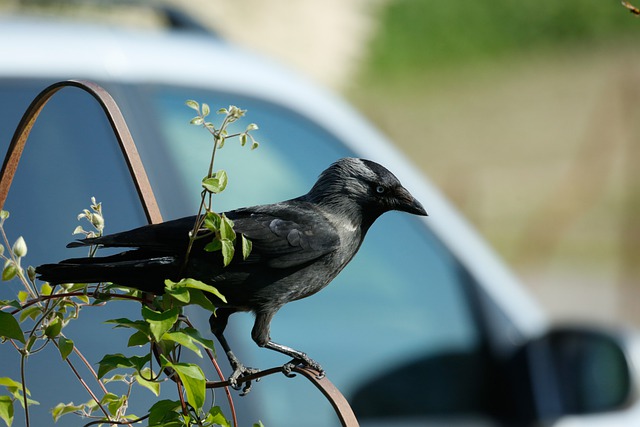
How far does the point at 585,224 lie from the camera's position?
1920 centimetres

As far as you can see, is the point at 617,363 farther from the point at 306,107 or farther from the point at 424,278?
A: the point at 306,107

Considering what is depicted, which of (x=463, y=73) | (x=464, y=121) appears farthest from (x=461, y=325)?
(x=463, y=73)

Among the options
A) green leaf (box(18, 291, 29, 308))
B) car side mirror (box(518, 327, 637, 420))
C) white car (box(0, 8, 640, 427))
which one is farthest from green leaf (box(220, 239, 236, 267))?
car side mirror (box(518, 327, 637, 420))

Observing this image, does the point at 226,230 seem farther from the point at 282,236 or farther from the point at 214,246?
the point at 282,236

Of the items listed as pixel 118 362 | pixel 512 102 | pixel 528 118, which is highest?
pixel 118 362

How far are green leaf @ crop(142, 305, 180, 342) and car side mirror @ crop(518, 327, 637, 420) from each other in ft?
12.6

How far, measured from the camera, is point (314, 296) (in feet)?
14.4

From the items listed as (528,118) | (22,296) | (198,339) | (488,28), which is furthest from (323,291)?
(488,28)

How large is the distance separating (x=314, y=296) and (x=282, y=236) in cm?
297

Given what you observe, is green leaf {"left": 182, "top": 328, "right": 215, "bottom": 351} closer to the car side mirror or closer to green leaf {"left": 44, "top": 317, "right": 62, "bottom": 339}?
green leaf {"left": 44, "top": 317, "right": 62, "bottom": 339}

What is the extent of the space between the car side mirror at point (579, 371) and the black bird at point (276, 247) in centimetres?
366

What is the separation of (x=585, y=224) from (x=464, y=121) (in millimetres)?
6673

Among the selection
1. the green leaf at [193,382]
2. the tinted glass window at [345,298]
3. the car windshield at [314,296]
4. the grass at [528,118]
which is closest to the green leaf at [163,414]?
the green leaf at [193,382]

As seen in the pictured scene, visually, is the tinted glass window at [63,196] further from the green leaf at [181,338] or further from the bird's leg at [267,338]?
the green leaf at [181,338]
